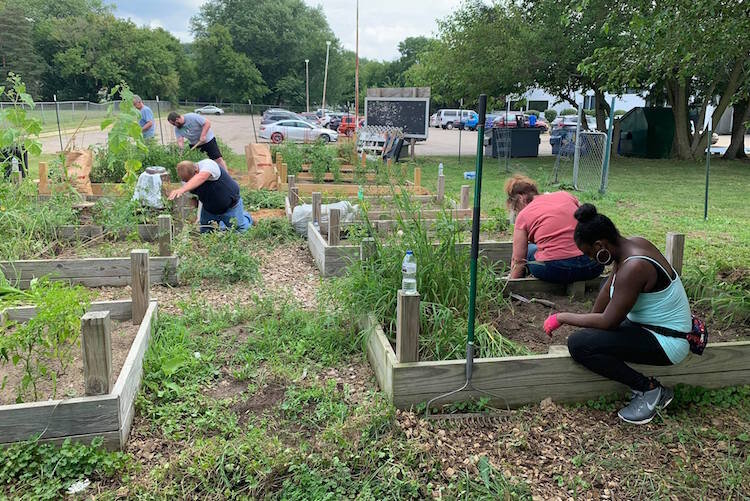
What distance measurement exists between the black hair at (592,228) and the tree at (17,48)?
57.6m

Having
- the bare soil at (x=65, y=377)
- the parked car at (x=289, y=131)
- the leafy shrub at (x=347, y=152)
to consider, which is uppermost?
the parked car at (x=289, y=131)

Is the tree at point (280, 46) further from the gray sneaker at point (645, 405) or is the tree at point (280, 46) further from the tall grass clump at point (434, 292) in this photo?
the gray sneaker at point (645, 405)

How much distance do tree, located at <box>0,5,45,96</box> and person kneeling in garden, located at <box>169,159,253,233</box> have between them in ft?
173

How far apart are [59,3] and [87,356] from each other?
89.4 meters

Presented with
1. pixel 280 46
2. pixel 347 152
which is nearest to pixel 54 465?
pixel 347 152

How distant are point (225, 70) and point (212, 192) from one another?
63061mm

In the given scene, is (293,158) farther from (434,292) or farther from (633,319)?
(633,319)

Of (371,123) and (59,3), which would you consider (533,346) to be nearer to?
(371,123)

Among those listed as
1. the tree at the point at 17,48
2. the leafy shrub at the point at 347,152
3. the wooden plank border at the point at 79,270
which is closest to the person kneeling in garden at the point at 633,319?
the wooden plank border at the point at 79,270

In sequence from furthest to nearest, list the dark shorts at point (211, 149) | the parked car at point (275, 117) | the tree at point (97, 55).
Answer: the tree at point (97, 55) → the parked car at point (275, 117) → the dark shorts at point (211, 149)

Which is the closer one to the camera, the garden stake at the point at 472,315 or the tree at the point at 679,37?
the garden stake at the point at 472,315

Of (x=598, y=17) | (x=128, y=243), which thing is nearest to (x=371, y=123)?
(x=598, y=17)

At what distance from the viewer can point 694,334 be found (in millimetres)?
3260

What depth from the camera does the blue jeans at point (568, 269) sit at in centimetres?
451
